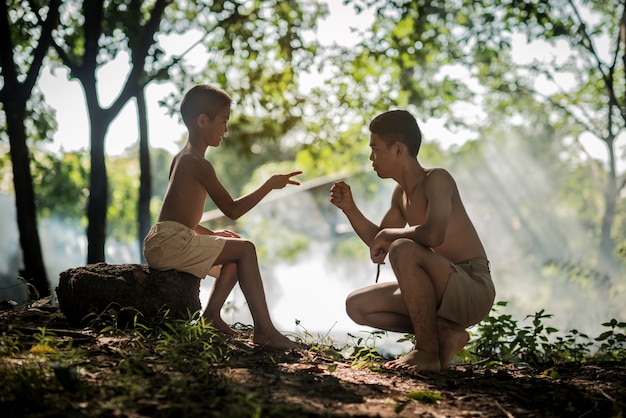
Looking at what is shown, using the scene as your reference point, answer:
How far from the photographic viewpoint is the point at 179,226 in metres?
4.26

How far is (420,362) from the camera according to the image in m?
3.87

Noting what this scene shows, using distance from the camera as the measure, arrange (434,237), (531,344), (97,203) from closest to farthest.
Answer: (434,237)
(531,344)
(97,203)

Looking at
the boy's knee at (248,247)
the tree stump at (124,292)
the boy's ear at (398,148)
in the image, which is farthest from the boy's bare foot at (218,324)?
the boy's ear at (398,148)

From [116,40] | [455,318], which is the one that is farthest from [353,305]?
[116,40]

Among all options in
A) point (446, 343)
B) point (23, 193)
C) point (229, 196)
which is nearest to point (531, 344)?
point (446, 343)

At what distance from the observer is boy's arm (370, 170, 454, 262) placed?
12.5 ft

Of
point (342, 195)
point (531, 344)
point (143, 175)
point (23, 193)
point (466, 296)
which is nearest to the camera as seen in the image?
point (466, 296)

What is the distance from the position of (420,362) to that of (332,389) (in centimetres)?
88

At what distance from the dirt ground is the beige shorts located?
0.59m

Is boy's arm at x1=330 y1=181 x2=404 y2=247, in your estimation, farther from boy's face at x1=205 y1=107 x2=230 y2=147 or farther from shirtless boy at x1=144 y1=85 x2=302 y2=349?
boy's face at x1=205 y1=107 x2=230 y2=147

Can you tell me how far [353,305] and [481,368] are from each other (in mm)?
1133

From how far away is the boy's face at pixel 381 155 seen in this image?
423 centimetres

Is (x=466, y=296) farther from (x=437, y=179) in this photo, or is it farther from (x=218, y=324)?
(x=218, y=324)

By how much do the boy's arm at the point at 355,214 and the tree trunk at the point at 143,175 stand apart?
4200mm
